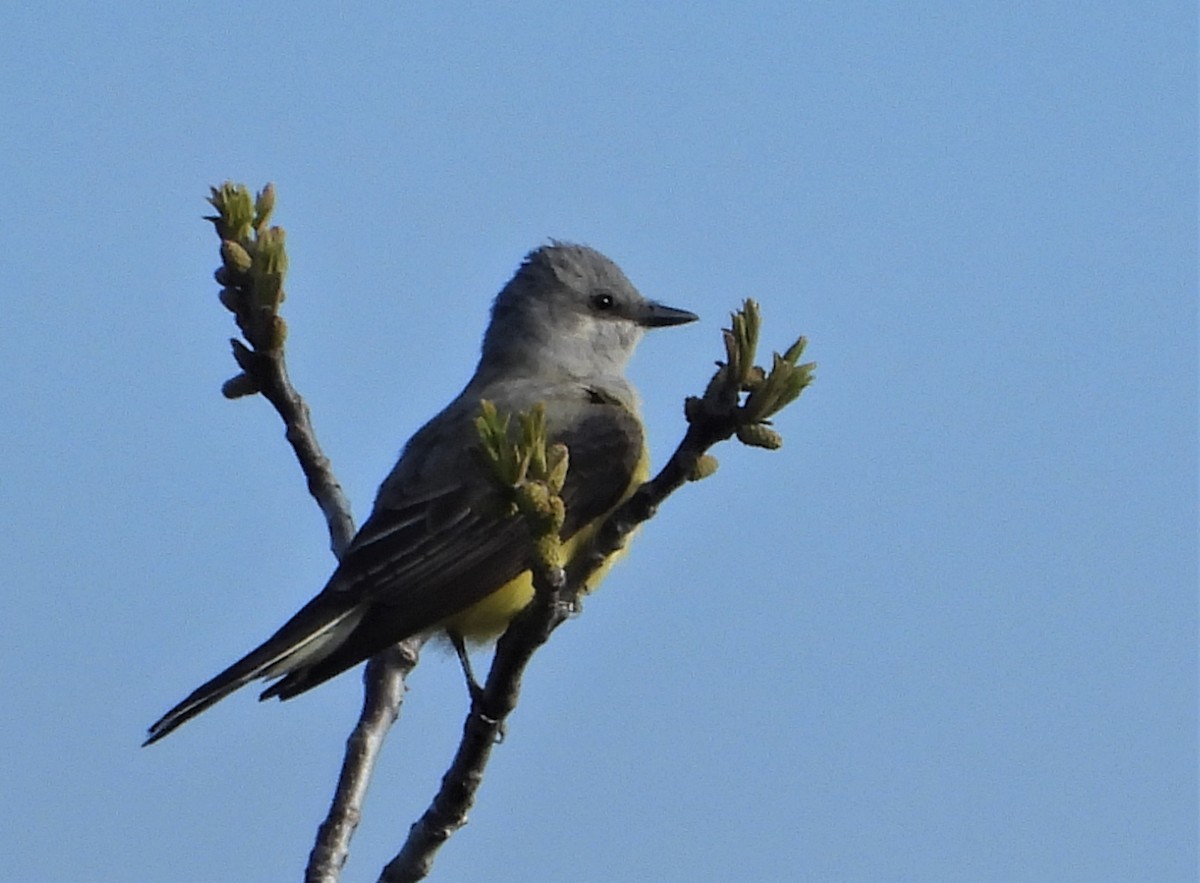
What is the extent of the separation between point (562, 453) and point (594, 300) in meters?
5.01

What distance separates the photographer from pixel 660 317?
791 centimetres

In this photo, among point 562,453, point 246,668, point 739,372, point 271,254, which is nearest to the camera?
point 562,453

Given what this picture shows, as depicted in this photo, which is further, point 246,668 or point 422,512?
point 422,512

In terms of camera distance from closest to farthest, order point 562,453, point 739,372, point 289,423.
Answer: point 562,453 → point 739,372 → point 289,423

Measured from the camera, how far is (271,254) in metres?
4.23

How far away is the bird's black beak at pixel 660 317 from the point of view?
7906 mm

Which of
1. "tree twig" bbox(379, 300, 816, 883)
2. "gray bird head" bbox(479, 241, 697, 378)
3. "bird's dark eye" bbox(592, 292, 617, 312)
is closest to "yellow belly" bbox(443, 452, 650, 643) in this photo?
"tree twig" bbox(379, 300, 816, 883)

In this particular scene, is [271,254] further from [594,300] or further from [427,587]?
[594,300]

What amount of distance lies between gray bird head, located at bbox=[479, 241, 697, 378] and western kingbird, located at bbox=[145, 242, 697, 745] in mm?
150

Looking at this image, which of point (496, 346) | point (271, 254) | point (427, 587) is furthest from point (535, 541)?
point (496, 346)

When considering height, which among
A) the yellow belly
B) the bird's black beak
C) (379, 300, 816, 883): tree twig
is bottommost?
(379, 300, 816, 883): tree twig

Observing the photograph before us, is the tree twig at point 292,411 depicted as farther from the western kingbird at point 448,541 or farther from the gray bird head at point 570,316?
the gray bird head at point 570,316

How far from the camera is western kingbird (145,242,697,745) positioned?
4.93m

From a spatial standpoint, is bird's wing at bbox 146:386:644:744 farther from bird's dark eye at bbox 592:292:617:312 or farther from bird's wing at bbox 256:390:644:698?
bird's dark eye at bbox 592:292:617:312
